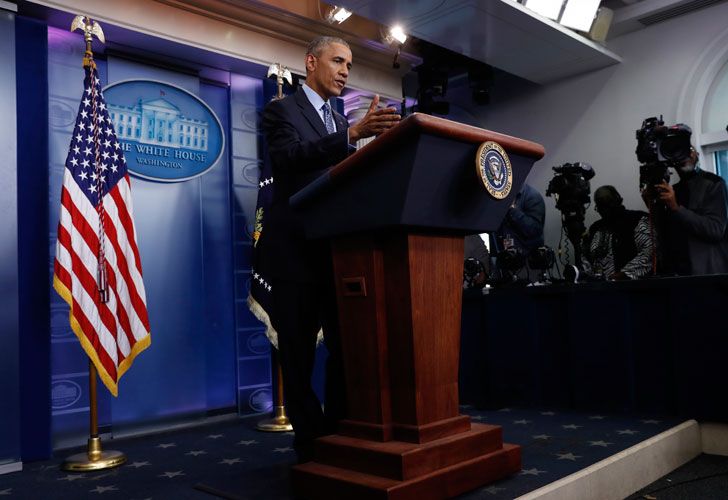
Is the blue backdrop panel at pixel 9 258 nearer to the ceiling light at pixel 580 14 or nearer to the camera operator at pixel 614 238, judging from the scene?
the camera operator at pixel 614 238

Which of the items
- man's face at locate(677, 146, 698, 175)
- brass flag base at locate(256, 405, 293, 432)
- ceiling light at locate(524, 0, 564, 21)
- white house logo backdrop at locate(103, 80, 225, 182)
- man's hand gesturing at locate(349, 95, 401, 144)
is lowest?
brass flag base at locate(256, 405, 293, 432)

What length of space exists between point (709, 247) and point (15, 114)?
3470mm

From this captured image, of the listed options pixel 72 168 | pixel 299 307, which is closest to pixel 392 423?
pixel 299 307

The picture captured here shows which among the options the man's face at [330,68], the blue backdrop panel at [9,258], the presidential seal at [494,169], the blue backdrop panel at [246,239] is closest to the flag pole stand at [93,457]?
the blue backdrop panel at [9,258]

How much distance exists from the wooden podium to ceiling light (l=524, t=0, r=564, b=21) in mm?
2820

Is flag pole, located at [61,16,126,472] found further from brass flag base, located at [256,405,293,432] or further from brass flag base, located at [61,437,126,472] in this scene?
brass flag base, located at [256,405,293,432]

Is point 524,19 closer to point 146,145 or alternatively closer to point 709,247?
point 709,247

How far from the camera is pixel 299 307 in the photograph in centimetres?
166

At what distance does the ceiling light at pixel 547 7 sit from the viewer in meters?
3.96

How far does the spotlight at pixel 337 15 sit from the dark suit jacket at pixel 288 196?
2.16 m

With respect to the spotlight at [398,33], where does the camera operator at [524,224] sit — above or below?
below

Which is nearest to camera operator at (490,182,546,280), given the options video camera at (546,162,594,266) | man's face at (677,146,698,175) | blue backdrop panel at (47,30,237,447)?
video camera at (546,162,594,266)

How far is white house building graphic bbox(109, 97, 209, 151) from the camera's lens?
3229mm

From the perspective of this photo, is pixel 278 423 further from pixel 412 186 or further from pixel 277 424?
pixel 412 186
